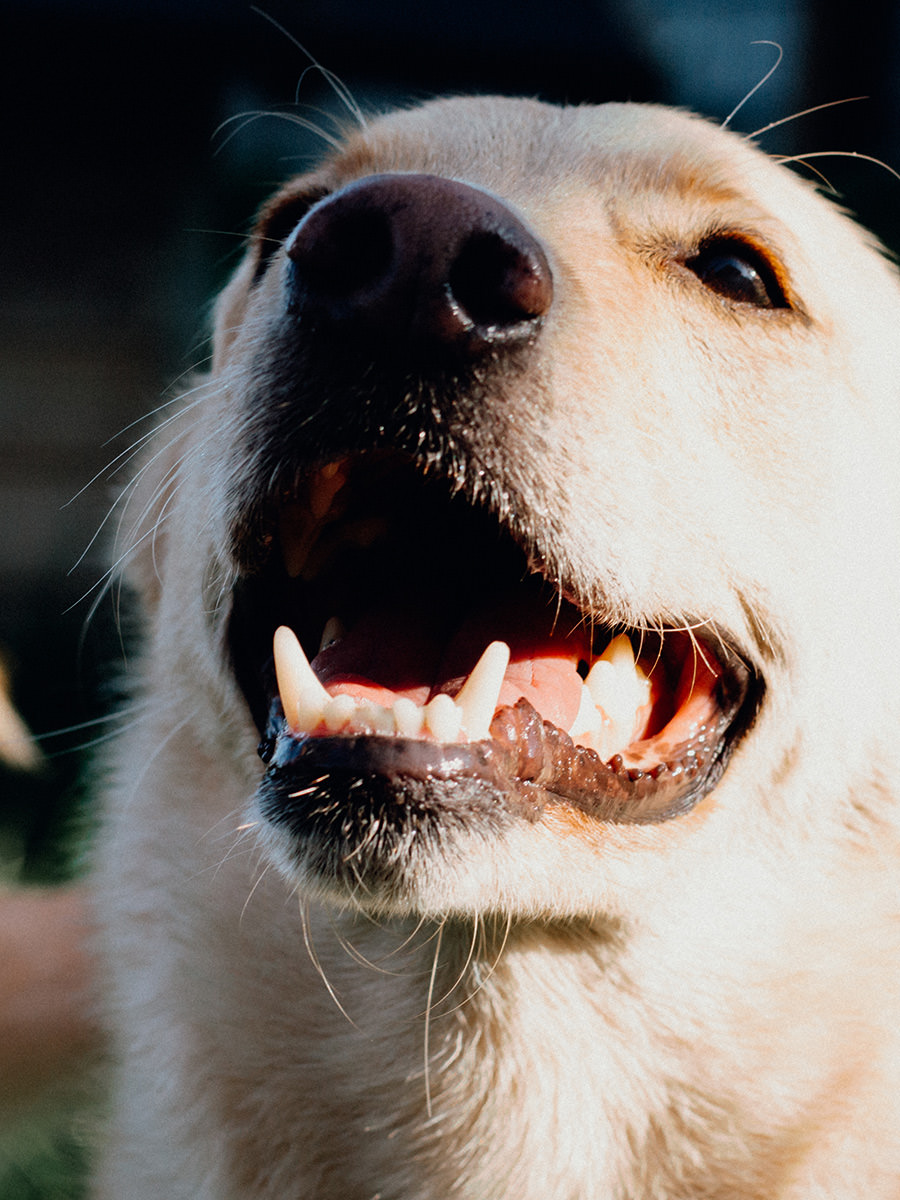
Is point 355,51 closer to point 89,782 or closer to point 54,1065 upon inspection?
point 89,782

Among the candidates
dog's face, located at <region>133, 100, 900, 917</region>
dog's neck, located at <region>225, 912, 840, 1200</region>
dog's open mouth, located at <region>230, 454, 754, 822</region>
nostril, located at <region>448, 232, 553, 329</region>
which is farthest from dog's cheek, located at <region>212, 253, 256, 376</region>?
dog's neck, located at <region>225, 912, 840, 1200</region>

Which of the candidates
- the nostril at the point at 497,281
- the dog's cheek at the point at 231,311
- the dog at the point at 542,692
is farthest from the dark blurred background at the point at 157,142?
the nostril at the point at 497,281

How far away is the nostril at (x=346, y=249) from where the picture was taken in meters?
1.36

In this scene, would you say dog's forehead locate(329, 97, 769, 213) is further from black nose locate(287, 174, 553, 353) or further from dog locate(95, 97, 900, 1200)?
black nose locate(287, 174, 553, 353)

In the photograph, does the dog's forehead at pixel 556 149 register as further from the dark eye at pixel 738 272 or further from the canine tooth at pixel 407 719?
the canine tooth at pixel 407 719

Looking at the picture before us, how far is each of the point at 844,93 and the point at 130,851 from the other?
4003 mm

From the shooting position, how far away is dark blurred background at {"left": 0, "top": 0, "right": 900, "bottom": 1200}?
4.49 m

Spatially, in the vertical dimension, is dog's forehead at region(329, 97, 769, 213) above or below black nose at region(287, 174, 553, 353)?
above

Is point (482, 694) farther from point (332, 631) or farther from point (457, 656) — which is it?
point (332, 631)

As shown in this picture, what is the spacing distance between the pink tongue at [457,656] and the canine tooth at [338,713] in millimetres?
114

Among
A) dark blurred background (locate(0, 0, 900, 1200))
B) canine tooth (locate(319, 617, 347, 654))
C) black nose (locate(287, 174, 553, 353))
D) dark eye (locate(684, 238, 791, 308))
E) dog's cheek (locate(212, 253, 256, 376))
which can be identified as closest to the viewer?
black nose (locate(287, 174, 553, 353))

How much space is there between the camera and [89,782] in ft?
8.41

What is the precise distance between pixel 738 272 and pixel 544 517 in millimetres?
626

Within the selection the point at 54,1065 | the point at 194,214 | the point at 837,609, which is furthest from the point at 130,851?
the point at 194,214
